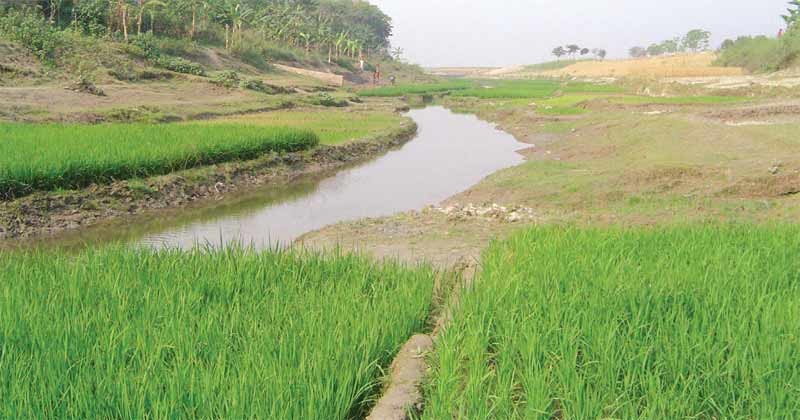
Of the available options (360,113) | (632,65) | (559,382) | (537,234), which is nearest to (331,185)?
(537,234)

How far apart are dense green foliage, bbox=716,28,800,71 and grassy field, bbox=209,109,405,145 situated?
2271 cm

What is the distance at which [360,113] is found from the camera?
25.2 meters

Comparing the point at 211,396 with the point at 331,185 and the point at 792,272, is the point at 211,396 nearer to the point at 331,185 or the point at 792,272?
the point at 792,272

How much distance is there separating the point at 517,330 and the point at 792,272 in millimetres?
2136

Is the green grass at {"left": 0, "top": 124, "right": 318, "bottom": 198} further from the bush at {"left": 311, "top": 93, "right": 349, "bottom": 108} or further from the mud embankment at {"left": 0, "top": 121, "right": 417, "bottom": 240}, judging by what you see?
the bush at {"left": 311, "top": 93, "right": 349, "bottom": 108}

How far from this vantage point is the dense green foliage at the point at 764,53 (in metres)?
32.4

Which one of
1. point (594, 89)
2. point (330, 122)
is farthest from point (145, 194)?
point (594, 89)

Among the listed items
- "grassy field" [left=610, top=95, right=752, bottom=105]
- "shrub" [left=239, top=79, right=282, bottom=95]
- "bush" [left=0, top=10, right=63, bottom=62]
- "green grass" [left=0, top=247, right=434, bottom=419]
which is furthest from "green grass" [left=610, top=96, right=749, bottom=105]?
"bush" [left=0, top=10, right=63, bottom=62]

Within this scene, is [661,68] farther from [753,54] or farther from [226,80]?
[226,80]

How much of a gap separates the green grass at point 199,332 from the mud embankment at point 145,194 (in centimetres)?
355

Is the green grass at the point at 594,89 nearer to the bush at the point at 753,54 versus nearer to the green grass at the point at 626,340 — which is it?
the bush at the point at 753,54

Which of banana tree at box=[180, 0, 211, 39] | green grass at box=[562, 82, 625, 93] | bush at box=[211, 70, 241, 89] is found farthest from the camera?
green grass at box=[562, 82, 625, 93]

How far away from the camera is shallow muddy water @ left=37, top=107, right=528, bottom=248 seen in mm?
8258

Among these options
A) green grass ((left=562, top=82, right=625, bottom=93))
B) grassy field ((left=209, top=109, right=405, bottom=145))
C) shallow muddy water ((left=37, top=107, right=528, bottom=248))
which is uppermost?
green grass ((left=562, top=82, right=625, bottom=93))
